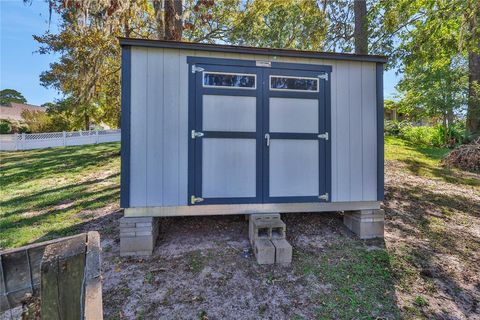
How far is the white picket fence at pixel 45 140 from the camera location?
42.4ft

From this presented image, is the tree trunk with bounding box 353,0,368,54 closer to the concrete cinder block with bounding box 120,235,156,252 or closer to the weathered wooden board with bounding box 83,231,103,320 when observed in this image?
the concrete cinder block with bounding box 120,235,156,252

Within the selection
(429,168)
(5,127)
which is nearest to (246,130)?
(429,168)

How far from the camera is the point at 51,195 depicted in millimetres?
5391

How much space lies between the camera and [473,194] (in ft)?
17.3

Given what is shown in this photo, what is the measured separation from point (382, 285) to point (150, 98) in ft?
10.3

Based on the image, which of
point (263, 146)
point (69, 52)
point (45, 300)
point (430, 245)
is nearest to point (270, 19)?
point (69, 52)

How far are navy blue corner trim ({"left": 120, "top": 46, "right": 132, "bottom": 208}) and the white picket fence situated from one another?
13146 millimetres

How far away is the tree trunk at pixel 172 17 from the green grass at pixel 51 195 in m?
3.52

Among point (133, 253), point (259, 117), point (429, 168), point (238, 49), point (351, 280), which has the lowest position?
point (351, 280)

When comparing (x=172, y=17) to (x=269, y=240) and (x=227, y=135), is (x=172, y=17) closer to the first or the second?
(x=227, y=135)

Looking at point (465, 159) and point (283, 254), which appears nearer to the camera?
point (283, 254)

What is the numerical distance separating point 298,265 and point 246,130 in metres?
1.66

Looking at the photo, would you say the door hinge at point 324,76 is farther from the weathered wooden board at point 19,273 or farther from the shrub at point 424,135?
the shrub at point 424,135

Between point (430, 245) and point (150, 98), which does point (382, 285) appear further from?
point (150, 98)
